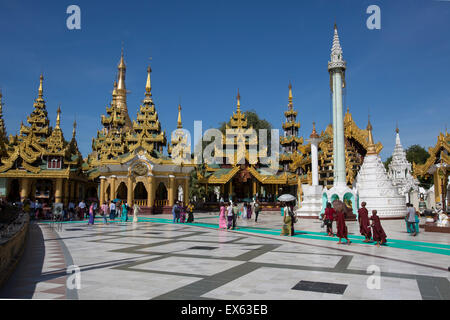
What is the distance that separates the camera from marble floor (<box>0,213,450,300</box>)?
558cm

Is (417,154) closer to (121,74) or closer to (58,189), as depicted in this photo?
(121,74)

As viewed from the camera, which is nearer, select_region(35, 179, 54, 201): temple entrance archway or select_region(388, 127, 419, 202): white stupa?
select_region(35, 179, 54, 201): temple entrance archway

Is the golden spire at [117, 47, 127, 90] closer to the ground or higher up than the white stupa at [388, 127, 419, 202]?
higher up

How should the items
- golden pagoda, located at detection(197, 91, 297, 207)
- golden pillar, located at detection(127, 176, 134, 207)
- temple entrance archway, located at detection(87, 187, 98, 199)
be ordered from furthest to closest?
temple entrance archway, located at detection(87, 187, 98, 199), golden pagoda, located at detection(197, 91, 297, 207), golden pillar, located at detection(127, 176, 134, 207)

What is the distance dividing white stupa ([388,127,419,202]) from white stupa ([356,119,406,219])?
16.0m

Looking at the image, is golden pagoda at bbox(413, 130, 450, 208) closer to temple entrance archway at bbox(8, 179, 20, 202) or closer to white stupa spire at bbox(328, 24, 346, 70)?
white stupa spire at bbox(328, 24, 346, 70)

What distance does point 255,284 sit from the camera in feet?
20.2

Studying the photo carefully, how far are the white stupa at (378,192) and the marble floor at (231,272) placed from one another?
1416cm

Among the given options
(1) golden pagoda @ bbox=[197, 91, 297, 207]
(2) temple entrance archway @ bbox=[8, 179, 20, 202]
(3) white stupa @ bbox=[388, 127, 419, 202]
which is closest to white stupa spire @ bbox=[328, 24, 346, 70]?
(1) golden pagoda @ bbox=[197, 91, 297, 207]

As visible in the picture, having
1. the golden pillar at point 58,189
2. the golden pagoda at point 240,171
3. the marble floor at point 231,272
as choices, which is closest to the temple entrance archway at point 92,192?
the golden pillar at point 58,189

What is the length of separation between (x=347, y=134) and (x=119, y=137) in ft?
96.5

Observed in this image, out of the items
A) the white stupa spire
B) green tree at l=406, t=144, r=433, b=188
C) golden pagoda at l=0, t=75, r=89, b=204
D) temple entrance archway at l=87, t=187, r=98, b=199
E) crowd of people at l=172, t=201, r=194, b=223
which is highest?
the white stupa spire
